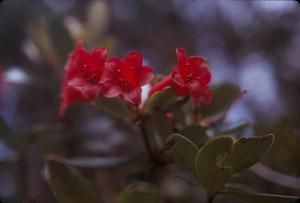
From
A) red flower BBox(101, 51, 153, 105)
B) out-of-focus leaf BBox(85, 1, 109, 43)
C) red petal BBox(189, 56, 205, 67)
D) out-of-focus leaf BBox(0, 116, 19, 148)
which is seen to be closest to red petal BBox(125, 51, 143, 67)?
red flower BBox(101, 51, 153, 105)

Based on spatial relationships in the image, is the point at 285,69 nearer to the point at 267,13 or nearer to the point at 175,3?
the point at 267,13

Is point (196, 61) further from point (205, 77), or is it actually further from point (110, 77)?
point (110, 77)

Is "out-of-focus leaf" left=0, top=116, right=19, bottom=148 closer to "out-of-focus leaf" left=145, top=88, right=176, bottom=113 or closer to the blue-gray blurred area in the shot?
the blue-gray blurred area

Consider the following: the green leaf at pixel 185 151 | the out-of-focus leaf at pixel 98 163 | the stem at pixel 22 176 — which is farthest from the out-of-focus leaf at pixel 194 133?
the stem at pixel 22 176

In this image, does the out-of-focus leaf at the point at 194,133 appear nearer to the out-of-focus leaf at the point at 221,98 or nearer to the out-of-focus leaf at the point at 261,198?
the out-of-focus leaf at the point at 261,198

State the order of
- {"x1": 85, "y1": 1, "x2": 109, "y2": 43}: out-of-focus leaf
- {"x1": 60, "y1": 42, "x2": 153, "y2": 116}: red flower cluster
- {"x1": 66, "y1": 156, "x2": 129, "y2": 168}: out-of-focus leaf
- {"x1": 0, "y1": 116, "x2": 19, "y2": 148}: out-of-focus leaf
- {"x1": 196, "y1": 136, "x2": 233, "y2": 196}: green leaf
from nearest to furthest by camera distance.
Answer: {"x1": 196, "y1": 136, "x2": 233, "y2": 196}: green leaf → {"x1": 60, "y1": 42, "x2": 153, "y2": 116}: red flower cluster → {"x1": 66, "y1": 156, "x2": 129, "y2": 168}: out-of-focus leaf → {"x1": 0, "y1": 116, "x2": 19, "y2": 148}: out-of-focus leaf → {"x1": 85, "y1": 1, "x2": 109, "y2": 43}: out-of-focus leaf

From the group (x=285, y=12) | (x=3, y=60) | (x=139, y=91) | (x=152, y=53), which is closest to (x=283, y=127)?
(x=139, y=91)
